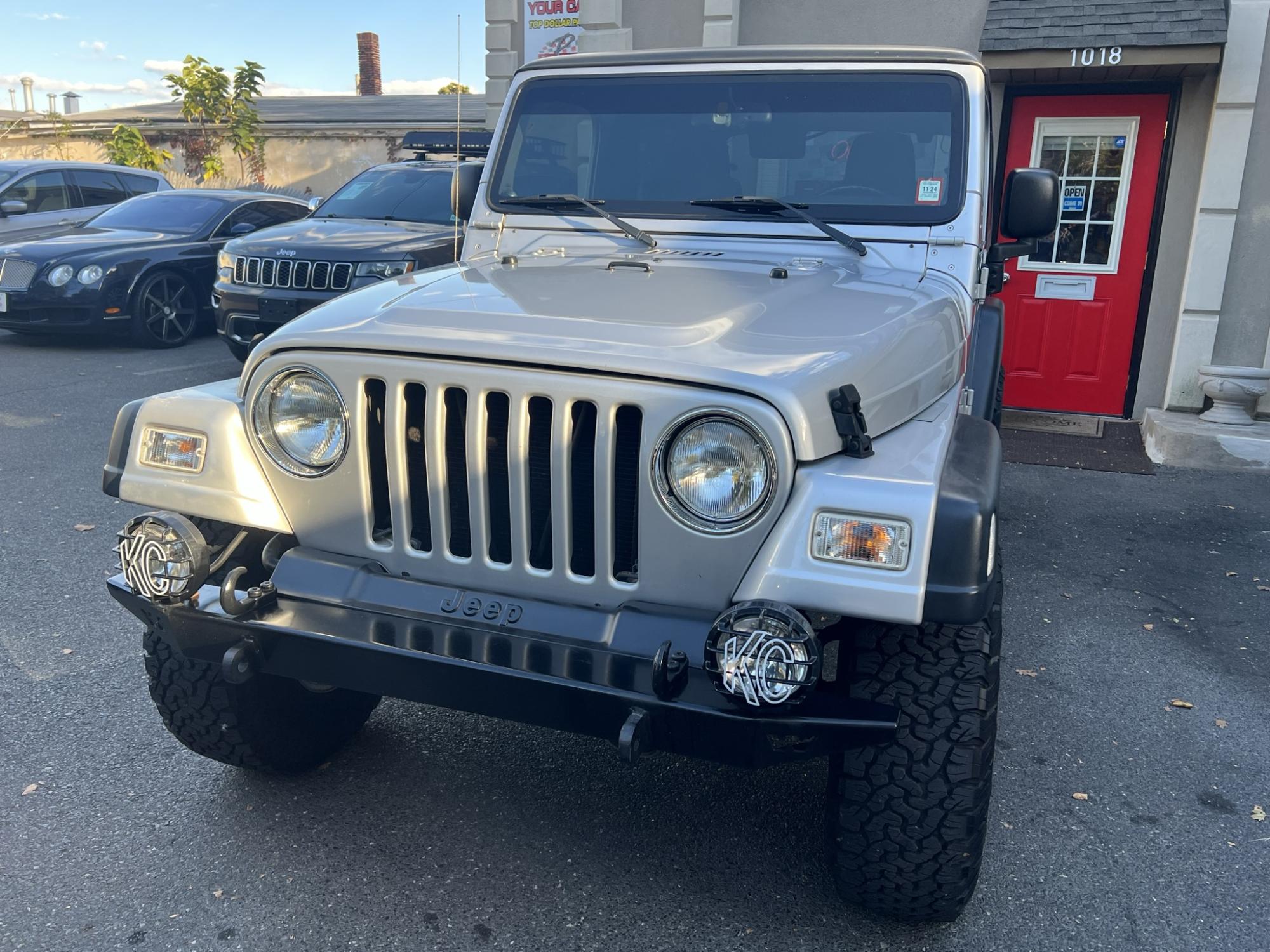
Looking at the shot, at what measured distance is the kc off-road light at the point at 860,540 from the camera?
6.10ft

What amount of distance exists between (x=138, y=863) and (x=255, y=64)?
22.2m

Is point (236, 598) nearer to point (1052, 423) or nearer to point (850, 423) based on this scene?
point (850, 423)

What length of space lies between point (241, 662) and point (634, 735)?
89 centimetres

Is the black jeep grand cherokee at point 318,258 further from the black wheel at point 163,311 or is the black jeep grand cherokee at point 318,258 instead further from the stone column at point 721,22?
the stone column at point 721,22

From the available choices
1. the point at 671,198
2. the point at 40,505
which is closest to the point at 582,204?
the point at 671,198

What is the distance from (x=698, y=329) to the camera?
2.17 meters

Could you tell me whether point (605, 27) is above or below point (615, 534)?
above

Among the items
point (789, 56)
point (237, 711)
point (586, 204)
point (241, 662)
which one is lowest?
point (237, 711)

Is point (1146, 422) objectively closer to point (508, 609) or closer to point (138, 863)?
point (508, 609)

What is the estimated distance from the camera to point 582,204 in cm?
327

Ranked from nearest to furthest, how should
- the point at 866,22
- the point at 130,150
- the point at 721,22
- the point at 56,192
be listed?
the point at 866,22
the point at 721,22
the point at 56,192
the point at 130,150

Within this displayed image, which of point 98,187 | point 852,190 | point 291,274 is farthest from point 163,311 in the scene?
point 852,190

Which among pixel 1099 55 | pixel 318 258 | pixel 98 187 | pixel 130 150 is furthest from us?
pixel 130 150

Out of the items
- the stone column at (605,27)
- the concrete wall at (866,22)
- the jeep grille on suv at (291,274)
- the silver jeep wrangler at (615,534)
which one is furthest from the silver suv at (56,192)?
the silver jeep wrangler at (615,534)
